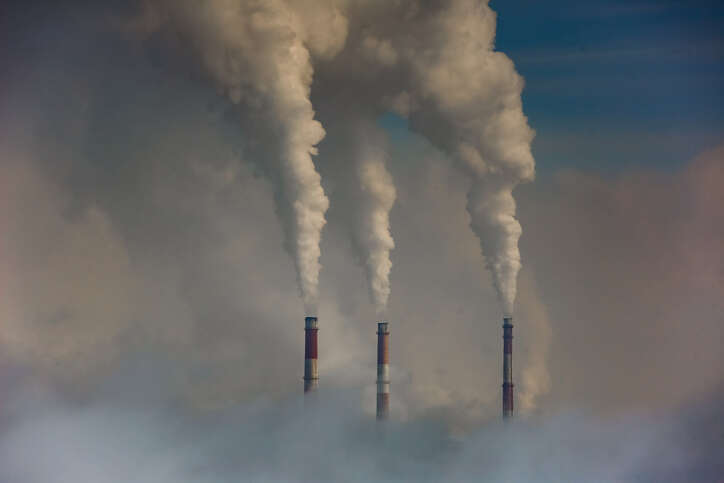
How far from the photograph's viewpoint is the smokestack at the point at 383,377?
60.2m

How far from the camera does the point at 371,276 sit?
196 feet

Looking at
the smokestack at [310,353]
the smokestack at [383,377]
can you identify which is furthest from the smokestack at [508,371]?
the smokestack at [310,353]

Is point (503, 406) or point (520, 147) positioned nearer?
point (520, 147)

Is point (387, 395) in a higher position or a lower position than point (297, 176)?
lower

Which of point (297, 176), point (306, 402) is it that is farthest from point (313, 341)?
point (297, 176)

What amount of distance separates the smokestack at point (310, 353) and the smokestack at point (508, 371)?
12.4 metres

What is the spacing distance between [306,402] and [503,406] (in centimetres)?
1234

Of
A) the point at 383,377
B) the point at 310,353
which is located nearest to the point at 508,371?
the point at 383,377

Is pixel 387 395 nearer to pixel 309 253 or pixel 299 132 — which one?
pixel 309 253

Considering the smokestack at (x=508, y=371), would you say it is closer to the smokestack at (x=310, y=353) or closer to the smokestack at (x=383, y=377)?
the smokestack at (x=383, y=377)

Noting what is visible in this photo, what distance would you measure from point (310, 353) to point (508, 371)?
13.2 meters

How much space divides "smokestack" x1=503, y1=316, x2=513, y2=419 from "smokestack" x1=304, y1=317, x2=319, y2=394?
12.4 meters

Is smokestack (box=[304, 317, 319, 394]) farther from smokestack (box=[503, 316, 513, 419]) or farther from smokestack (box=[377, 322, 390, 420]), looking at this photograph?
smokestack (box=[503, 316, 513, 419])

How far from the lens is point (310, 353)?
54344 mm
